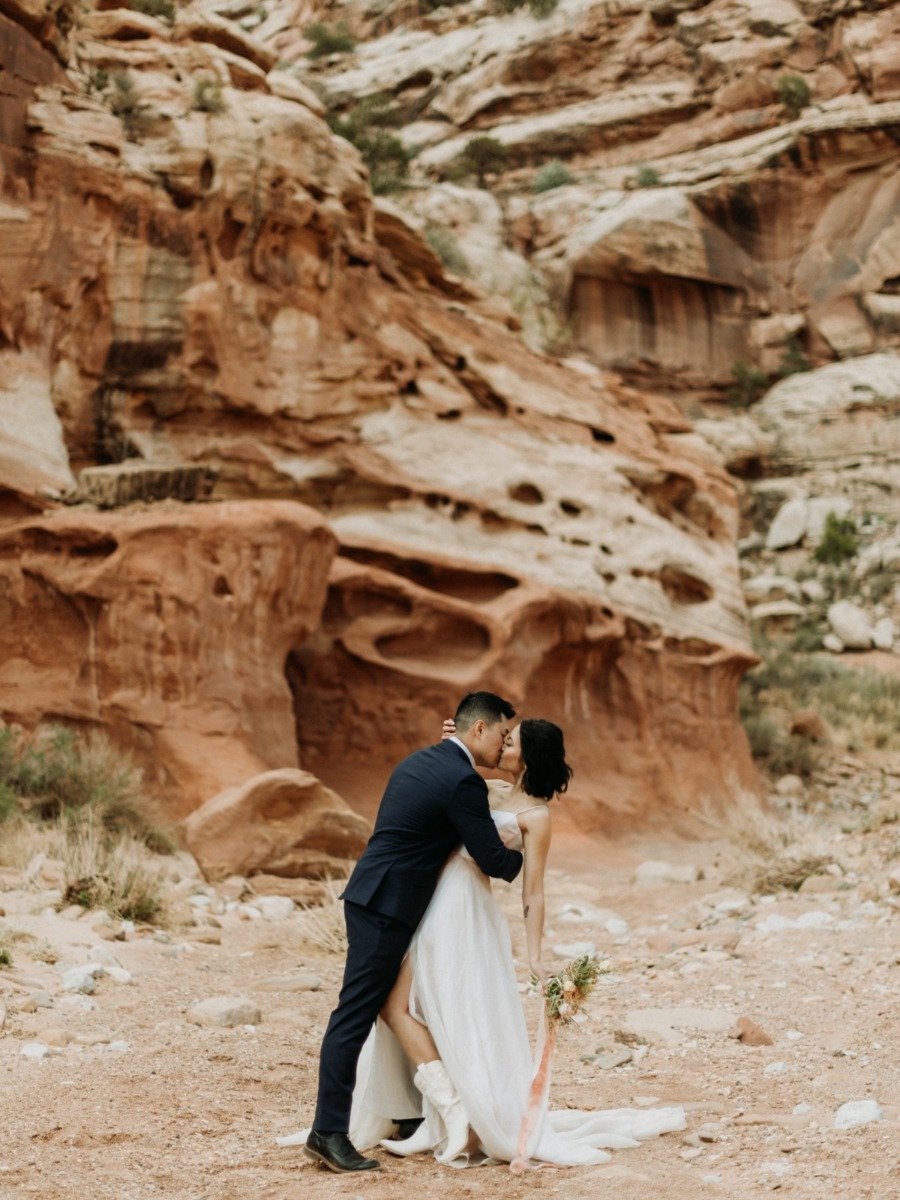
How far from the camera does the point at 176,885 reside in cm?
838

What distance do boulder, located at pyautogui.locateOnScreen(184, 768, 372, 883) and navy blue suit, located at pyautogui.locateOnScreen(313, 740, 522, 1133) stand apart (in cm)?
471

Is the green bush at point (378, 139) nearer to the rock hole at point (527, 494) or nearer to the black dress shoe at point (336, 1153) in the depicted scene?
the rock hole at point (527, 494)

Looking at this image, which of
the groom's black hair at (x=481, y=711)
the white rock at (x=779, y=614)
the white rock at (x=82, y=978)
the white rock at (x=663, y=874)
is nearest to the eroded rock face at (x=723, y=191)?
the white rock at (x=779, y=614)

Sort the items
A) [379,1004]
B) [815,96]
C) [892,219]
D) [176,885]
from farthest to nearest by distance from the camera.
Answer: [815,96] < [892,219] < [176,885] < [379,1004]

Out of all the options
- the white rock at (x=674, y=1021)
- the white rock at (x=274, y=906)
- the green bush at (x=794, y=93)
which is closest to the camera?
the white rock at (x=674, y=1021)

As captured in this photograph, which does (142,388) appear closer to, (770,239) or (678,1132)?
(678,1132)

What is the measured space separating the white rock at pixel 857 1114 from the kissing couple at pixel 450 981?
51 centimetres

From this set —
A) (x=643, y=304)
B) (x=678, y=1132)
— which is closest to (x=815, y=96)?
(x=643, y=304)

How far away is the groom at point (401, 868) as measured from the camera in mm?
4102

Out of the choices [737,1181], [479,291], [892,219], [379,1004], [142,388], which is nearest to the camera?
[737,1181]


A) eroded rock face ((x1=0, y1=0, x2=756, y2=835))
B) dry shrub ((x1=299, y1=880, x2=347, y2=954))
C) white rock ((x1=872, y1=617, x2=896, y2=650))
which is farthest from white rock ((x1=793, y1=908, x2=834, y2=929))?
white rock ((x1=872, y1=617, x2=896, y2=650))

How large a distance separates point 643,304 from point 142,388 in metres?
22.6

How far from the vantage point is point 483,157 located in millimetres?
37438

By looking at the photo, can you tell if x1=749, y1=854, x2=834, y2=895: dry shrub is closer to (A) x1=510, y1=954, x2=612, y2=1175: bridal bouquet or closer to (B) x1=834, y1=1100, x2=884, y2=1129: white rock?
(B) x1=834, y1=1100, x2=884, y2=1129: white rock
